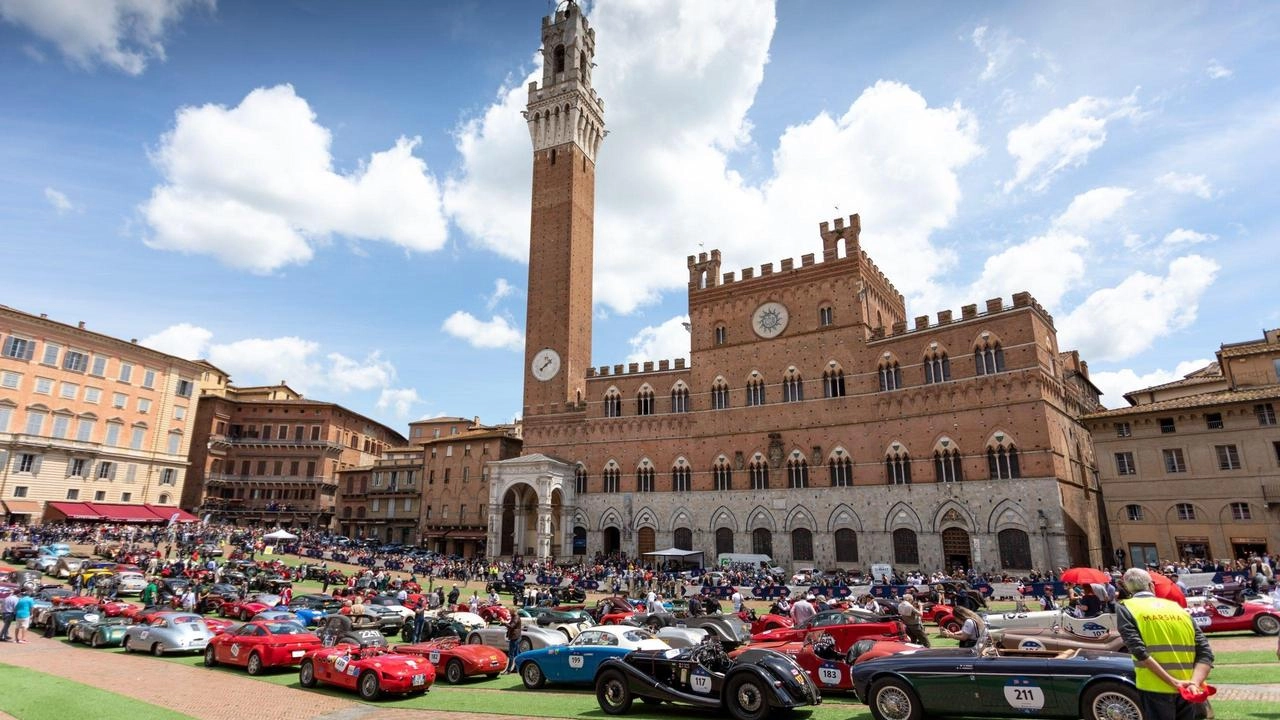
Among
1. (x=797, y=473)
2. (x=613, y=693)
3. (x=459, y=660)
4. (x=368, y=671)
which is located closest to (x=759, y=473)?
(x=797, y=473)

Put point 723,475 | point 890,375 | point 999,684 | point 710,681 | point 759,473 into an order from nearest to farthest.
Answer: point 999,684 → point 710,681 → point 890,375 → point 759,473 → point 723,475

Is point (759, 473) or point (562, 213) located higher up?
point (562, 213)

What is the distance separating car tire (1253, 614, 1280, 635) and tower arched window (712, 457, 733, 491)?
30.1 m

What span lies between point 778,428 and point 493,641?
97.6 feet

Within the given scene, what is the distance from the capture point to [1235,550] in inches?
1293

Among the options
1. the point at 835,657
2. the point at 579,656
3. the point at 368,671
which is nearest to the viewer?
the point at 835,657

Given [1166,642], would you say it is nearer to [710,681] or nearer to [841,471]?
[710,681]

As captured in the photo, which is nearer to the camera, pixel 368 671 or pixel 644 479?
pixel 368 671

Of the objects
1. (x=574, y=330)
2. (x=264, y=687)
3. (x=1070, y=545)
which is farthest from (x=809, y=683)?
(x=574, y=330)

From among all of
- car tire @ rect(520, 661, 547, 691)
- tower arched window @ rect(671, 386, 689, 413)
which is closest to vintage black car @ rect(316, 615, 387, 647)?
car tire @ rect(520, 661, 547, 691)

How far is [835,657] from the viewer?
40.5 feet

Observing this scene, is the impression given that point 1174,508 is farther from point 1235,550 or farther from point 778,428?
point 778,428

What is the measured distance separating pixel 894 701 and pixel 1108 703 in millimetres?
2406

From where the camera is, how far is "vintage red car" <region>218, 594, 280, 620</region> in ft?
76.7
